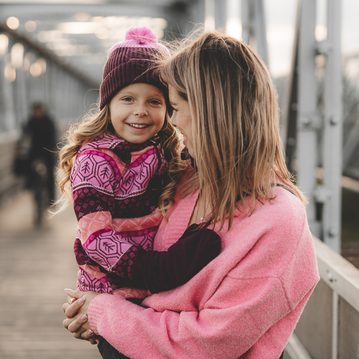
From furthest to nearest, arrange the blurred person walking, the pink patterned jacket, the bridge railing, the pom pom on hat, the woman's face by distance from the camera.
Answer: the blurred person walking, the bridge railing, the pom pom on hat, the pink patterned jacket, the woman's face

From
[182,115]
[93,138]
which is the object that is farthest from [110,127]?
[182,115]

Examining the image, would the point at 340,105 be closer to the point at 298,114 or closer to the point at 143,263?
the point at 298,114

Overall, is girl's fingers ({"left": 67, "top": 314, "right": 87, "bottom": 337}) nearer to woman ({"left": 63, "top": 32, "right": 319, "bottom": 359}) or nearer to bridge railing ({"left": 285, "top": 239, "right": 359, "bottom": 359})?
woman ({"left": 63, "top": 32, "right": 319, "bottom": 359})

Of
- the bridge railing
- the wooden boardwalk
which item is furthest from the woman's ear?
Result: the wooden boardwalk

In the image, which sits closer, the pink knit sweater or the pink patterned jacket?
the pink knit sweater

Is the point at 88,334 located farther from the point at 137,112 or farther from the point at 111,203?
the point at 137,112

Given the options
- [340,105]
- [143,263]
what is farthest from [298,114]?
[143,263]

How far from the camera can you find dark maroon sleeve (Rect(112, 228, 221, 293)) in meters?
1.35

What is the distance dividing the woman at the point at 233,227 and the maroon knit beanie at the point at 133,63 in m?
0.23

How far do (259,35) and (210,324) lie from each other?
3.10 meters

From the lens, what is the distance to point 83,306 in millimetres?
1567

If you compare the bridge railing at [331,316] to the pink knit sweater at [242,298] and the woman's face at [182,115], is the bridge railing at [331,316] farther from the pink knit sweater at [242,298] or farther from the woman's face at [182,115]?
the woman's face at [182,115]

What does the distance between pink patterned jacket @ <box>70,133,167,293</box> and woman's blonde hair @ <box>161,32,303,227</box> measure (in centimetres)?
26

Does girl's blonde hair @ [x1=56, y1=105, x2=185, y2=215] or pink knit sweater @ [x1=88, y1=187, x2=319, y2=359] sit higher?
girl's blonde hair @ [x1=56, y1=105, x2=185, y2=215]
